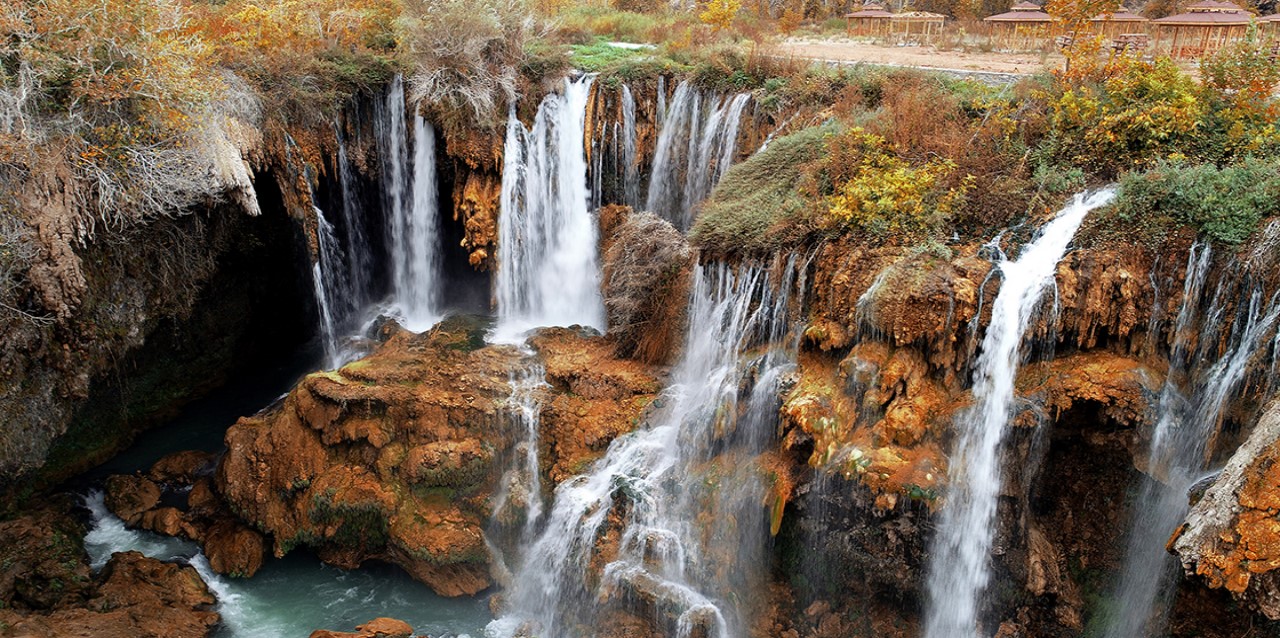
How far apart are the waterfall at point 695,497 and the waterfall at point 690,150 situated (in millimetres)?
3892

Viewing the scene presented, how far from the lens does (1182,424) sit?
9336mm

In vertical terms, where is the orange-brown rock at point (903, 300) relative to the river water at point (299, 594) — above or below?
above

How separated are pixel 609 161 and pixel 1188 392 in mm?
11035

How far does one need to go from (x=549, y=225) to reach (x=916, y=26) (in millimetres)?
14122

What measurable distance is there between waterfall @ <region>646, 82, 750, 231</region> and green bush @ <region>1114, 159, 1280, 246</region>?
7.13 meters

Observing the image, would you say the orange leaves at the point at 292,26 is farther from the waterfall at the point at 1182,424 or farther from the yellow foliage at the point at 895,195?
the waterfall at the point at 1182,424

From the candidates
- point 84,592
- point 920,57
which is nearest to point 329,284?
point 84,592

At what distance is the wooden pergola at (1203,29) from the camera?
650 inches

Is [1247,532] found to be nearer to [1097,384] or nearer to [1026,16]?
[1097,384]

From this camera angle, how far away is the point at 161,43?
1209 centimetres

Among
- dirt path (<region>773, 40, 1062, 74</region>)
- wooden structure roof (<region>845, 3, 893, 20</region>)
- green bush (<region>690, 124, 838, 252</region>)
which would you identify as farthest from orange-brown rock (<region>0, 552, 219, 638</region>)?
wooden structure roof (<region>845, 3, 893, 20</region>)

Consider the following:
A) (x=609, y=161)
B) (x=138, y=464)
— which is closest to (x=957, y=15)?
(x=609, y=161)

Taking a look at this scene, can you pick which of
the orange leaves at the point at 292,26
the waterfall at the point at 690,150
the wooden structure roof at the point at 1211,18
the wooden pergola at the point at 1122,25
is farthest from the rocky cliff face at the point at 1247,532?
the orange leaves at the point at 292,26

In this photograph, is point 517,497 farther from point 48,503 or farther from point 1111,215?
point 1111,215
